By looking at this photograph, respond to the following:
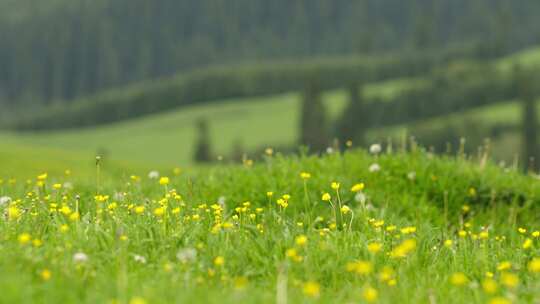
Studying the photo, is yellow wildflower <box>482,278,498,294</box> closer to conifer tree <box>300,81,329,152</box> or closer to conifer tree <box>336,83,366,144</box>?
conifer tree <box>300,81,329,152</box>

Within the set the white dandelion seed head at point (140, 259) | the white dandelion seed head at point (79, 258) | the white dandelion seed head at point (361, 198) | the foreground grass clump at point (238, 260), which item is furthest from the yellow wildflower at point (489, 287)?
the white dandelion seed head at point (79, 258)

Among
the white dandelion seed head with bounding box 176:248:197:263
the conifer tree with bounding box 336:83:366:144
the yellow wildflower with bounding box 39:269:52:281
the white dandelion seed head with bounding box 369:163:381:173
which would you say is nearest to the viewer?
the yellow wildflower with bounding box 39:269:52:281

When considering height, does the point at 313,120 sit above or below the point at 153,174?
below

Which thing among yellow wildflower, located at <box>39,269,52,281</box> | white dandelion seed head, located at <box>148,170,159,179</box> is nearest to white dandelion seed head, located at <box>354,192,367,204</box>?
white dandelion seed head, located at <box>148,170,159,179</box>

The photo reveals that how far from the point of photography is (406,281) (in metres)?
5.64

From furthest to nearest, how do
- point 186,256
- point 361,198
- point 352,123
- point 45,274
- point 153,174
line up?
point 352,123, point 153,174, point 361,198, point 186,256, point 45,274

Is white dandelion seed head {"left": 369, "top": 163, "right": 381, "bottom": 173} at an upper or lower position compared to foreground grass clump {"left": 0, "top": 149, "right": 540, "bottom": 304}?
upper

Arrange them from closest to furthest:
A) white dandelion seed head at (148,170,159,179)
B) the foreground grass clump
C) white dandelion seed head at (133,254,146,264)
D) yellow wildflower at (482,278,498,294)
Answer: yellow wildflower at (482,278,498,294), the foreground grass clump, white dandelion seed head at (133,254,146,264), white dandelion seed head at (148,170,159,179)

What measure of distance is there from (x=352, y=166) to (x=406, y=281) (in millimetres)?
5519

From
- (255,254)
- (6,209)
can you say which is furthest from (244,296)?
(6,209)

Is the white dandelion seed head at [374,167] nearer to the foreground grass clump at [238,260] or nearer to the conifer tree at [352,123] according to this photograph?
the foreground grass clump at [238,260]

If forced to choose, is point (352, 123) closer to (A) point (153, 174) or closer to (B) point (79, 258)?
(A) point (153, 174)

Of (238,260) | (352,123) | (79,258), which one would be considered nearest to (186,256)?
(238,260)

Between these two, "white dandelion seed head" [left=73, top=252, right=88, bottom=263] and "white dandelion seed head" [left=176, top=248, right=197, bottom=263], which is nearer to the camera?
"white dandelion seed head" [left=73, top=252, right=88, bottom=263]
